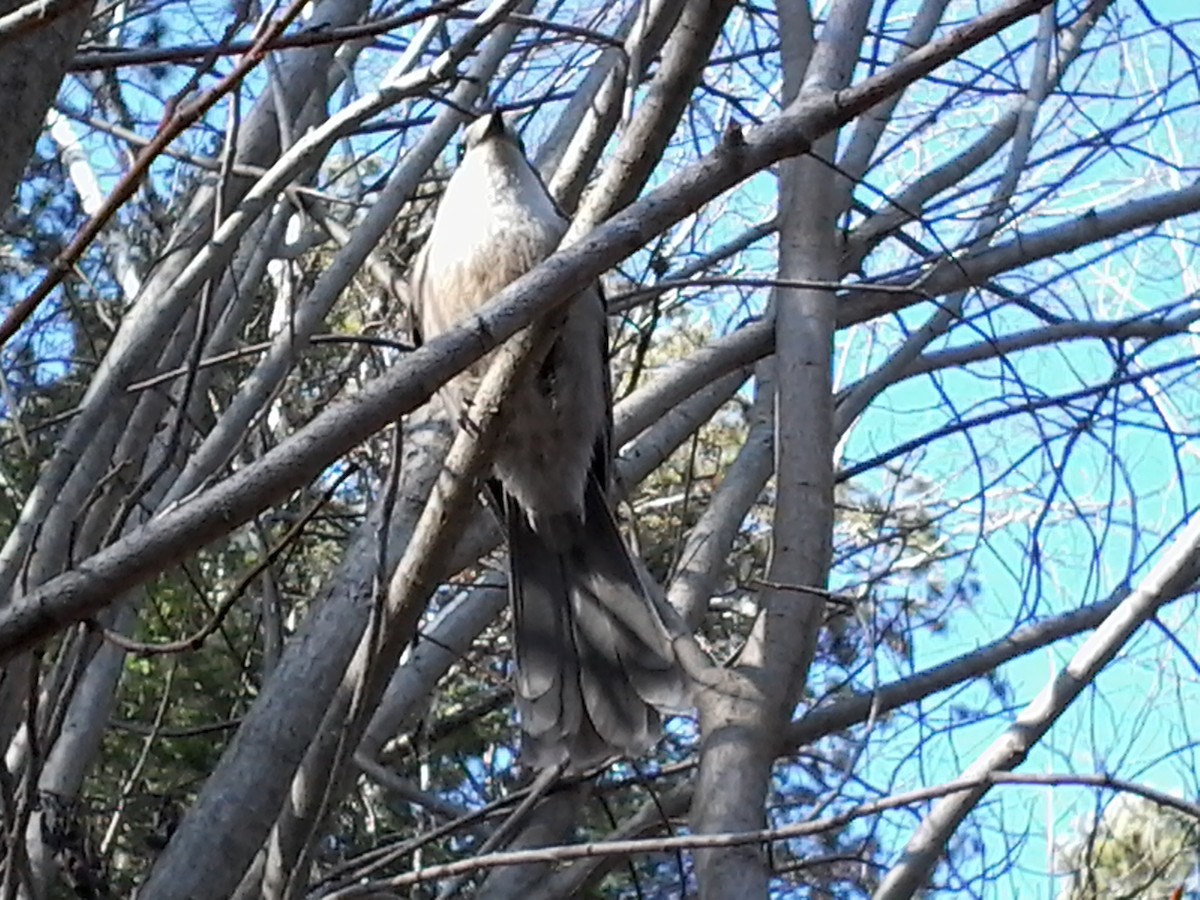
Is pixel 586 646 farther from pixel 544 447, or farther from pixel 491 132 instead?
pixel 491 132

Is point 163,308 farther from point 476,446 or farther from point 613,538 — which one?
point 613,538

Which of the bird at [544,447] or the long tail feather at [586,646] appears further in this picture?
the bird at [544,447]

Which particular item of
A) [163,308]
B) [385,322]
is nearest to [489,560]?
[385,322]

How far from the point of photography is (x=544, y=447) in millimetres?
3627

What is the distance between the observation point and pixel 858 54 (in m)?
3.37

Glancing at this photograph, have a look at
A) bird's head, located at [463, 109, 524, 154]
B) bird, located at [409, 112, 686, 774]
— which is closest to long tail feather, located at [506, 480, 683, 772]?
bird, located at [409, 112, 686, 774]

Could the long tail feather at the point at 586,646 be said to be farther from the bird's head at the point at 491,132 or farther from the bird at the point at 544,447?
the bird's head at the point at 491,132

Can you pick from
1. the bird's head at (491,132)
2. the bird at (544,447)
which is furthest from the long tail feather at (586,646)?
the bird's head at (491,132)

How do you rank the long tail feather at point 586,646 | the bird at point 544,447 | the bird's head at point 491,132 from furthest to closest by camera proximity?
the bird's head at point 491,132 → the bird at point 544,447 → the long tail feather at point 586,646

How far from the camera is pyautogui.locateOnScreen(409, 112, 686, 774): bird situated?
330 cm

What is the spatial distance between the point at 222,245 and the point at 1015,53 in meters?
2.62

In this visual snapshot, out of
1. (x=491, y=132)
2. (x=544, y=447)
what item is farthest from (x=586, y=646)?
(x=491, y=132)

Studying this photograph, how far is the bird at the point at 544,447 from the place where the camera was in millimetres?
3303

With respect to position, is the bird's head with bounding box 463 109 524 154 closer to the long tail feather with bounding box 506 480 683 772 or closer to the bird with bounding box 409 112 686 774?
the bird with bounding box 409 112 686 774
